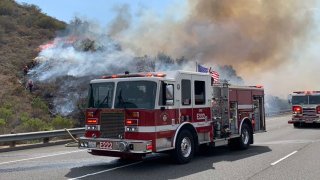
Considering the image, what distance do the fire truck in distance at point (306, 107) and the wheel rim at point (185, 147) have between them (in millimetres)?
15690

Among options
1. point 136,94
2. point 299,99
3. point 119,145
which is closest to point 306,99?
point 299,99

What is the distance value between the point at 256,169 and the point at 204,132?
2.33m

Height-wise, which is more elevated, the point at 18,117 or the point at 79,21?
the point at 79,21

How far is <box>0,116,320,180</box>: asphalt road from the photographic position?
389 inches

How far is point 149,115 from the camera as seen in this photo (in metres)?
Answer: 10.6

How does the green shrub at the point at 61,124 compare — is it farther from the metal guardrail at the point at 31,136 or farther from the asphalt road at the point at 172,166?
the asphalt road at the point at 172,166

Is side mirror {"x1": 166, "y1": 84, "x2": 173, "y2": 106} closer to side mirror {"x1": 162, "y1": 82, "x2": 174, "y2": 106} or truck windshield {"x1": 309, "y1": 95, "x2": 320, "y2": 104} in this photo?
side mirror {"x1": 162, "y1": 82, "x2": 174, "y2": 106}

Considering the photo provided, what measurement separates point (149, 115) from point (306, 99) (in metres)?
17.6

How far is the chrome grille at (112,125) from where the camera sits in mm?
10797

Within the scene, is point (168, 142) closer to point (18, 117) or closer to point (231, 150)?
point (231, 150)

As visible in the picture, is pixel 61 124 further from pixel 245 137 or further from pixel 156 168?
pixel 156 168

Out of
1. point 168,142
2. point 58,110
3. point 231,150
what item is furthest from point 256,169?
point 58,110

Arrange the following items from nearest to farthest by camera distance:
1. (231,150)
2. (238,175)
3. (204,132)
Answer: (238,175) < (204,132) < (231,150)

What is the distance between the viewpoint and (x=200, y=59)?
104ft
